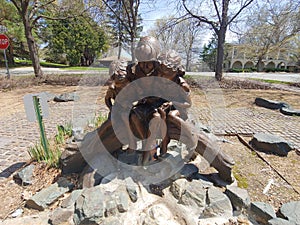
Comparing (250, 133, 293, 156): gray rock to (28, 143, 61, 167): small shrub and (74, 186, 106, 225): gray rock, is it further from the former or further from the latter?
(28, 143, 61, 167): small shrub

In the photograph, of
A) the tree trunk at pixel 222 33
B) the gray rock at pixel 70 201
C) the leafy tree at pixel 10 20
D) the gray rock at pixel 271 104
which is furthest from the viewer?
the leafy tree at pixel 10 20

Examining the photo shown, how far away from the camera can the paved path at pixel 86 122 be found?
10.3ft

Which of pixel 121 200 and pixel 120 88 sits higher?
pixel 120 88

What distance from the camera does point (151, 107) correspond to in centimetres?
208

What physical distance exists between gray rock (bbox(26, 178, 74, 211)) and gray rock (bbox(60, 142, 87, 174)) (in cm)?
21

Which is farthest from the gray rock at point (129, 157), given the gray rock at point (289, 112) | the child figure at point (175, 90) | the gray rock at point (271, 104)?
the gray rock at point (271, 104)

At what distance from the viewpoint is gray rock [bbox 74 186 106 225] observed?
5.30 ft

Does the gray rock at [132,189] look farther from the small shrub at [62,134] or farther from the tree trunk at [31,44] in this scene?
the tree trunk at [31,44]

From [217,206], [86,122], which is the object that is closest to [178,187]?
[217,206]

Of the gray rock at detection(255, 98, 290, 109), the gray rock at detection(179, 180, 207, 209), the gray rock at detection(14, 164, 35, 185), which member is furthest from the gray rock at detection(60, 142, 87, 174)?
the gray rock at detection(255, 98, 290, 109)

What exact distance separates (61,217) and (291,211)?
2122 millimetres

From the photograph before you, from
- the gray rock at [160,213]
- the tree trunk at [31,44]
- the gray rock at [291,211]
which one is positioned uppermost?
the tree trunk at [31,44]

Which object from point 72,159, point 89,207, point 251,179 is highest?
point 72,159

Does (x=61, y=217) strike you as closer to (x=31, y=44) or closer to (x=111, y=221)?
(x=111, y=221)
